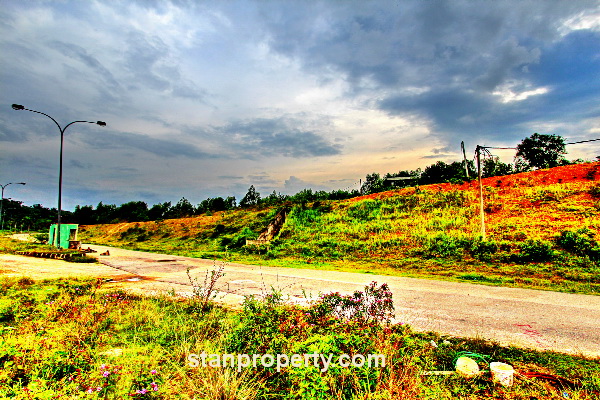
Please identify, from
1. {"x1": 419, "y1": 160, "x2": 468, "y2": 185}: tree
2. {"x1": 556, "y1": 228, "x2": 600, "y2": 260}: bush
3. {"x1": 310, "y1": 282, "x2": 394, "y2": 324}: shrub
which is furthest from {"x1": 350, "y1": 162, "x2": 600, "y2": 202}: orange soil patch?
{"x1": 310, "y1": 282, "x2": 394, "y2": 324}: shrub

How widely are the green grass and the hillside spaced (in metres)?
7.73

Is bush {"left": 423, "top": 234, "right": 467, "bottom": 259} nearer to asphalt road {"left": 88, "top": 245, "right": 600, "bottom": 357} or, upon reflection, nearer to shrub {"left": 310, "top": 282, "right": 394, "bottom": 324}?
asphalt road {"left": 88, "top": 245, "right": 600, "bottom": 357}

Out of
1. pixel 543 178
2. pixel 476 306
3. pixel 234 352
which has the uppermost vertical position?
pixel 543 178

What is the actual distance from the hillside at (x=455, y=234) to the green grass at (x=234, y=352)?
773 cm

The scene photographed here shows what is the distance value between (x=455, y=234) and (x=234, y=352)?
51.7ft

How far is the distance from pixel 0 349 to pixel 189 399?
2217mm

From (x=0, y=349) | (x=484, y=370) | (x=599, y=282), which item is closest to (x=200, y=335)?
(x=0, y=349)

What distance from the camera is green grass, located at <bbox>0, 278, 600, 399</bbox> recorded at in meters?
2.78

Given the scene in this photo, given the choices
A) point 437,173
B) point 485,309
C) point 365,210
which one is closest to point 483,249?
point 485,309

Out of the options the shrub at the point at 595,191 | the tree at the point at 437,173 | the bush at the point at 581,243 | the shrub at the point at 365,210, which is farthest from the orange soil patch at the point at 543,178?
the tree at the point at 437,173

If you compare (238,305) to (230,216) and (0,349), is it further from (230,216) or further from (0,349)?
(230,216)

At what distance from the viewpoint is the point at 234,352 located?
350 cm

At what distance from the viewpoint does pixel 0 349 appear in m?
3.18

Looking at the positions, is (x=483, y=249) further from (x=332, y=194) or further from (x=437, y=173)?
(x=437, y=173)
